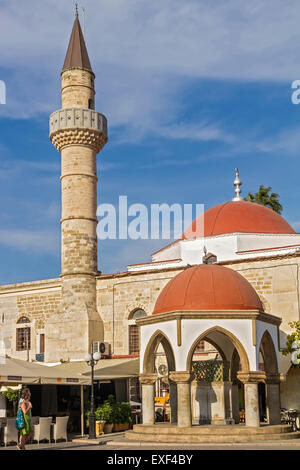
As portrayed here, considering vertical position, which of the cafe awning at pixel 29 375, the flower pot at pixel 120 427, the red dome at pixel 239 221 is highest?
the red dome at pixel 239 221

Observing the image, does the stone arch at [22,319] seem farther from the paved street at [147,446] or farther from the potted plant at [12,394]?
the paved street at [147,446]

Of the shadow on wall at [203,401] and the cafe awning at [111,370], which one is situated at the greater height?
the cafe awning at [111,370]

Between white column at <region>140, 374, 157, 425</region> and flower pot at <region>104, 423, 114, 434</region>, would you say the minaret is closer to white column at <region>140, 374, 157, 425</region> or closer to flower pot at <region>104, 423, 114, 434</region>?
flower pot at <region>104, 423, 114, 434</region>

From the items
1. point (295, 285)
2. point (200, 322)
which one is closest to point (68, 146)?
point (295, 285)

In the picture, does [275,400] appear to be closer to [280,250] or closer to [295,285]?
[295,285]


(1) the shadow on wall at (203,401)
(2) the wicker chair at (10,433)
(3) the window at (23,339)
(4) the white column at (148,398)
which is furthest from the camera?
(3) the window at (23,339)

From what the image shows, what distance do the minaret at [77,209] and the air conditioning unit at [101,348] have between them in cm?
43

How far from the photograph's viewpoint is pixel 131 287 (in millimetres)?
24984

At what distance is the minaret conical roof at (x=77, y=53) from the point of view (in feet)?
85.9

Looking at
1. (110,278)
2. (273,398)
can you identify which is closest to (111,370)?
(110,278)

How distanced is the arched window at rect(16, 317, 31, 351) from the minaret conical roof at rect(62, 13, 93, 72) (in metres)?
10.9

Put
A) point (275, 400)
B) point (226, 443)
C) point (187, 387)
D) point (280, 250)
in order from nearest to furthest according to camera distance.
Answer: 1. point (226, 443)
2. point (187, 387)
3. point (275, 400)
4. point (280, 250)

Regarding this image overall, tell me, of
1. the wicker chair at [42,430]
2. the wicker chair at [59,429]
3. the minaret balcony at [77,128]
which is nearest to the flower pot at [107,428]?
the wicker chair at [59,429]

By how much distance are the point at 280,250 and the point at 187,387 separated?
9678 mm
